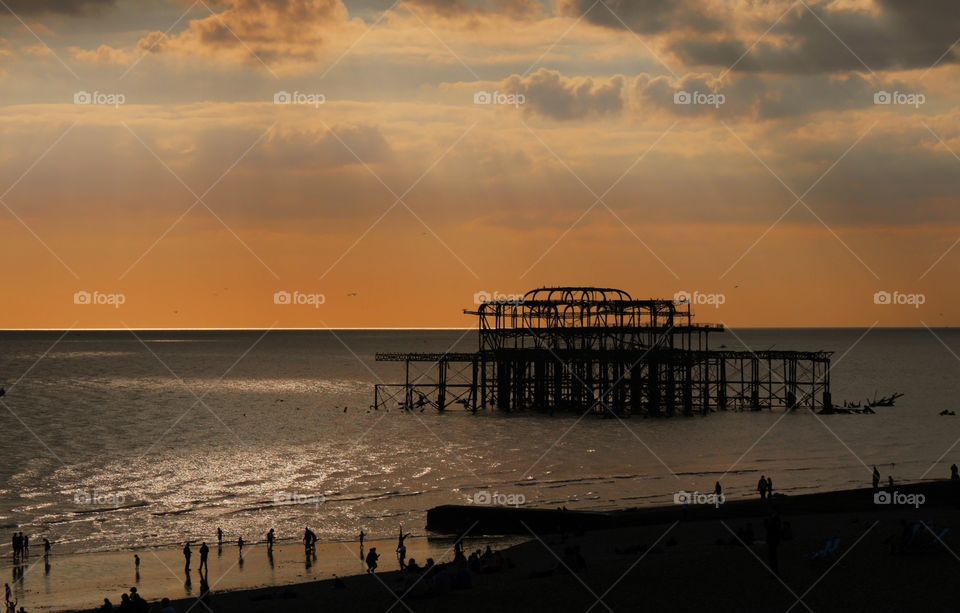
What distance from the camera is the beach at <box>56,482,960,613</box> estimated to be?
23.6m

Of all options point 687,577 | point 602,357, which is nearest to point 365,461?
point 602,357

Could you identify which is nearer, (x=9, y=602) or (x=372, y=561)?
(x=9, y=602)

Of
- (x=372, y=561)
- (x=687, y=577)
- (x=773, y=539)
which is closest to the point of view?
(x=773, y=539)

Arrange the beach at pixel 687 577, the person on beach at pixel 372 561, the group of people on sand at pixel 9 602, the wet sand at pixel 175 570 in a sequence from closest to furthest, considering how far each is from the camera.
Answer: the beach at pixel 687 577
the group of people on sand at pixel 9 602
the wet sand at pixel 175 570
the person on beach at pixel 372 561

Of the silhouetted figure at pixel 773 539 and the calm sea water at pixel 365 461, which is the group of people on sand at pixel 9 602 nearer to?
the calm sea water at pixel 365 461

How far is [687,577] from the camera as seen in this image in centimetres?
2594

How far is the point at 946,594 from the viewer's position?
22781 millimetres

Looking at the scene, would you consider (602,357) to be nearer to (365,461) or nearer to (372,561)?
(365,461)

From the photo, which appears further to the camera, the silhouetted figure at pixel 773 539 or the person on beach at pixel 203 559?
the person on beach at pixel 203 559

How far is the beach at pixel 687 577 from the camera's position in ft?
77.5

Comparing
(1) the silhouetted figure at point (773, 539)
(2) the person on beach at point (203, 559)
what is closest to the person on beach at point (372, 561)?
(2) the person on beach at point (203, 559)

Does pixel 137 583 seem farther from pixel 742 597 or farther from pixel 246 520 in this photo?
pixel 742 597

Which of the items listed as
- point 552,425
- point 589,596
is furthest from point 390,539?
point 552,425

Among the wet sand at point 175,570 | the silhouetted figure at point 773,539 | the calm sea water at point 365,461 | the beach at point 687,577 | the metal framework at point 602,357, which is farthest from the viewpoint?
the metal framework at point 602,357
